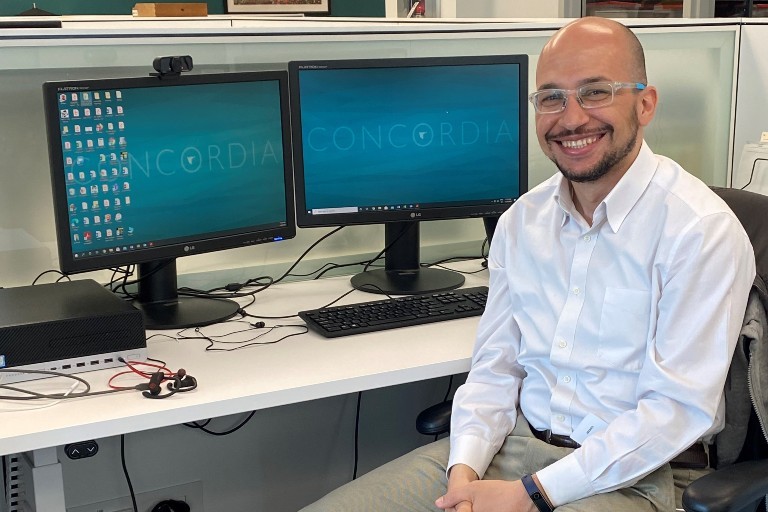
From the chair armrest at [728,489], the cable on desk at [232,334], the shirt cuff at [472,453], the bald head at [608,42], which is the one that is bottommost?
the shirt cuff at [472,453]

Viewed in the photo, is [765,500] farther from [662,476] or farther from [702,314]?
[702,314]

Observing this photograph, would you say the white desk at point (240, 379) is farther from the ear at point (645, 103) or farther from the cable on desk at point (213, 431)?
the ear at point (645, 103)

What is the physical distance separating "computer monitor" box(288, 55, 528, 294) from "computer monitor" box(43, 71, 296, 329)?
2.8 inches

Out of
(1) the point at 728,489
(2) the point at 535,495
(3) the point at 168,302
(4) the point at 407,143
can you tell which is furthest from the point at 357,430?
(1) the point at 728,489

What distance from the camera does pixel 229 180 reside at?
2.00 metres

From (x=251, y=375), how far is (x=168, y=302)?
47 cm

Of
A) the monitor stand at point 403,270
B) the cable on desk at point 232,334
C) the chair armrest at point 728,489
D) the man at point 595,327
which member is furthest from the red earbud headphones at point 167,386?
the chair armrest at point 728,489

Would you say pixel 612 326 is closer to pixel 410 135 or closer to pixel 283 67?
pixel 410 135

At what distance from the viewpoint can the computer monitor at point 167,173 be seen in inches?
70.1

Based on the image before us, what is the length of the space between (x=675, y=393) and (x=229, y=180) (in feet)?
3.29

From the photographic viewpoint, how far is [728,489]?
133cm

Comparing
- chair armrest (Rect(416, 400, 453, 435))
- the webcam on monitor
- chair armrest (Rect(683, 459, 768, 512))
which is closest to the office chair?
chair armrest (Rect(683, 459, 768, 512))

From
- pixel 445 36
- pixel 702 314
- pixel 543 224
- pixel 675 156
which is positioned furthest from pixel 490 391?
pixel 675 156

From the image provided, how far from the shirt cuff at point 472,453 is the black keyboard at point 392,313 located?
1.11 ft
